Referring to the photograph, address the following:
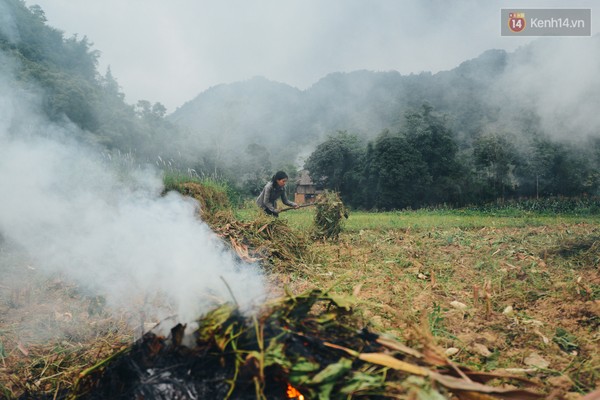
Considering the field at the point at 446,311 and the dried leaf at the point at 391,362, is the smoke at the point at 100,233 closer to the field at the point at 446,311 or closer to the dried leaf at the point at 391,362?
the field at the point at 446,311

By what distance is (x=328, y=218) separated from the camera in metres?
8.13

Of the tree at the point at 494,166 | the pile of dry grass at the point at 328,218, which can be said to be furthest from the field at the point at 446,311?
the tree at the point at 494,166

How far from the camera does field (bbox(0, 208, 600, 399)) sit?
2562mm

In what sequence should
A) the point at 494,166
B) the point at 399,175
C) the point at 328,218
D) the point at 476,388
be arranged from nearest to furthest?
the point at 476,388 → the point at 328,218 → the point at 399,175 → the point at 494,166

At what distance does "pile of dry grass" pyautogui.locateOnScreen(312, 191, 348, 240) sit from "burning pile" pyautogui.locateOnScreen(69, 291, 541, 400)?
619 cm

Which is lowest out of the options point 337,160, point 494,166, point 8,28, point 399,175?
point 399,175

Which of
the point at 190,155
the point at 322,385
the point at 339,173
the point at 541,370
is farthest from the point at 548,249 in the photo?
the point at 190,155

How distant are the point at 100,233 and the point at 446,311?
170 inches

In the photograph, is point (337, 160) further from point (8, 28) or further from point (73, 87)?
point (8, 28)

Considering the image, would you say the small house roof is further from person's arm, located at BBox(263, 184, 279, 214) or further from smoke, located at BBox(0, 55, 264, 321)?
smoke, located at BBox(0, 55, 264, 321)

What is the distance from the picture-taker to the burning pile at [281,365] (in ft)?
5.10

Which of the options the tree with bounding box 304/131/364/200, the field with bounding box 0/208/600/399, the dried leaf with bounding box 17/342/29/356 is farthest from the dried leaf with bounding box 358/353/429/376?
the tree with bounding box 304/131/364/200

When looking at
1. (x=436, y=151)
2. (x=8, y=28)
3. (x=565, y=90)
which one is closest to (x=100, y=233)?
(x=8, y=28)

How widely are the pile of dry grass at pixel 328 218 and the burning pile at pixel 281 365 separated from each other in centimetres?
619
